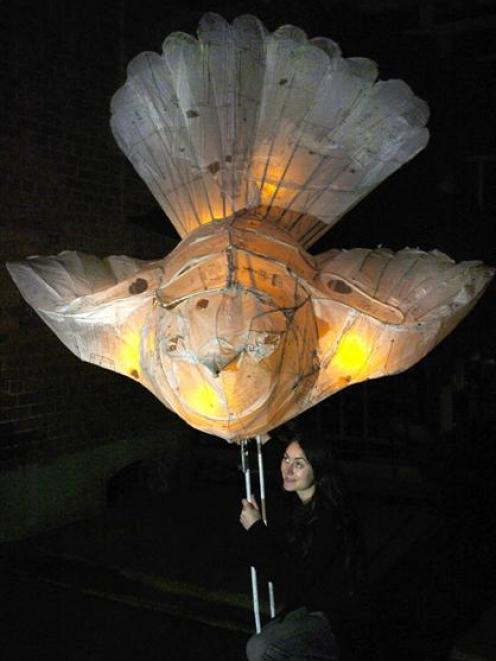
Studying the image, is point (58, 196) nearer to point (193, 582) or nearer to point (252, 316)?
point (193, 582)

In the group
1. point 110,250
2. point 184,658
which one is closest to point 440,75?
point 110,250

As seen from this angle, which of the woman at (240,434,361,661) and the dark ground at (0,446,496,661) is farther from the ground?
the woman at (240,434,361,661)

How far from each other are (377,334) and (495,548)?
3.45m

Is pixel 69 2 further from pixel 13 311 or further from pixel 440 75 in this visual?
pixel 440 75

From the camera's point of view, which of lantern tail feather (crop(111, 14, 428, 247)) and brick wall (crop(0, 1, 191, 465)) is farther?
brick wall (crop(0, 1, 191, 465))

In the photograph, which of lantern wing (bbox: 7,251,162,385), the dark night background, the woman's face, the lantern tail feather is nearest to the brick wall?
the dark night background

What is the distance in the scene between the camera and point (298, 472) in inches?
114

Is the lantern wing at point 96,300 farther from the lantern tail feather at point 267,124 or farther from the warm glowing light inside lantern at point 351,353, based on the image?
the warm glowing light inside lantern at point 351,353

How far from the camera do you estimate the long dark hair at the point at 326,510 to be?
9.14 ft

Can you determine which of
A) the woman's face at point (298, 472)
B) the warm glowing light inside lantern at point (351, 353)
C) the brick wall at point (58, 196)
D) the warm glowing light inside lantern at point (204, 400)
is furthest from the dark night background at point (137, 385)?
the warm glowing light inside lantern at point (204, 400)

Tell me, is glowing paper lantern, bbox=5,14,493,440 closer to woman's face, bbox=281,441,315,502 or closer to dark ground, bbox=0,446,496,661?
woman's face, bbox=281,441,315,502

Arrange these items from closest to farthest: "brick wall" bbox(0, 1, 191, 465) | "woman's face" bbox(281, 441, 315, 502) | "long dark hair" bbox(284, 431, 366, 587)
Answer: "long dark hair" bbox(284, 431, 366, 587)
"woman's face" bbox(281, 441, 315, 502)
"brick wall" bbox(0, 1, 191, 465)

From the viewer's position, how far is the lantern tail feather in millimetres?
3291

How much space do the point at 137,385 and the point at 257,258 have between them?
4.23 m
